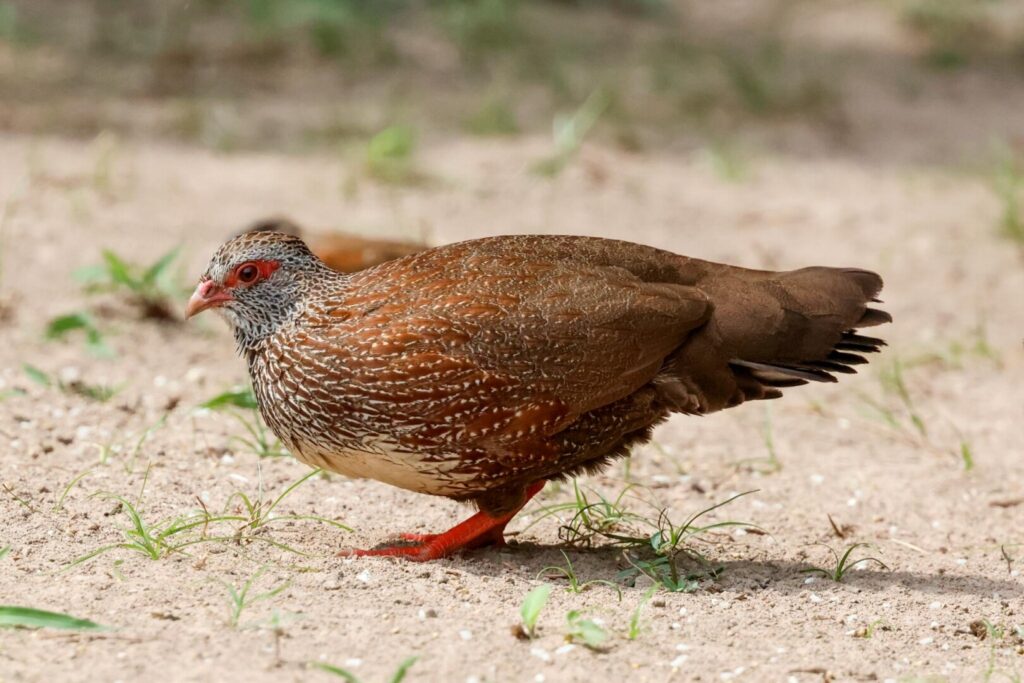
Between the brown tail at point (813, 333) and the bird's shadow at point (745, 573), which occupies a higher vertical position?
the brown tail at point (813, 333)

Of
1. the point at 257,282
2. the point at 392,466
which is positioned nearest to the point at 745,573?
the point at 392,466

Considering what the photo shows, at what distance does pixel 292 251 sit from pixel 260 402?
507mm

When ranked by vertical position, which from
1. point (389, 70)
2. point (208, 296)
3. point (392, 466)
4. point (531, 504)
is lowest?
point (531, 504)

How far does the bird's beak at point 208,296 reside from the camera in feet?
14.7

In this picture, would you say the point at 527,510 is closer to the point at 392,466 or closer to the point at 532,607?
the point at 392,466

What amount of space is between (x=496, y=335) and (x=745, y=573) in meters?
1.11

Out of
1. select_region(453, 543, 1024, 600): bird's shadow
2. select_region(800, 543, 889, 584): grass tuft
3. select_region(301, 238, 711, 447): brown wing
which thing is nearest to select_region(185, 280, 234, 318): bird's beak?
select_region(301, 238, 711, 447): brown wing

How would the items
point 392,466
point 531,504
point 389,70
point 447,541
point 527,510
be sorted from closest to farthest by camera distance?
point 392,466 < point 447,541 < point 527,510 < point 531,504 < point 389,70

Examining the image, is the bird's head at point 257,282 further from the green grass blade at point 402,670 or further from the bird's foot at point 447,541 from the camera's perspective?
the green grass blade at point 402,670

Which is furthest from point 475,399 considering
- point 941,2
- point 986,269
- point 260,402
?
point 941,2

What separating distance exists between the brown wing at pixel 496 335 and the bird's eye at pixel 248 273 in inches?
10.9

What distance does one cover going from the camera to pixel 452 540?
4.32 meters

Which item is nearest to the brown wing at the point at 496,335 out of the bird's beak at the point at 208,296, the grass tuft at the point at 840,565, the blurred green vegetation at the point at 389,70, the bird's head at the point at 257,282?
the bird's head at the point at 257,282

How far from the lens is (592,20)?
1339cm
